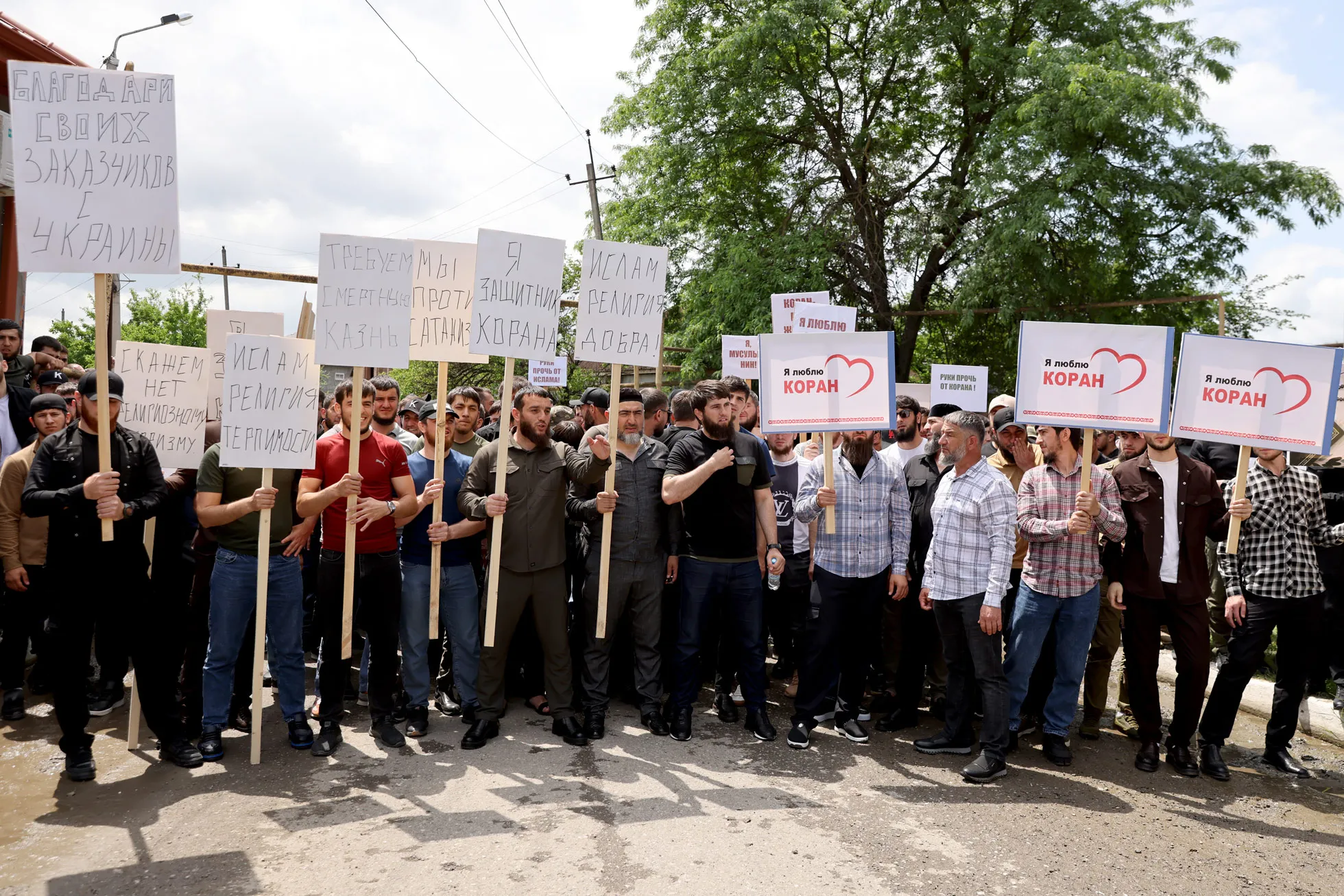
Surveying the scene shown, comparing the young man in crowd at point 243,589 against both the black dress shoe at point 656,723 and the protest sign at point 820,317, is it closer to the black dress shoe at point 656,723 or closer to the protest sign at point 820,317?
the black dress shoe at point 656,723

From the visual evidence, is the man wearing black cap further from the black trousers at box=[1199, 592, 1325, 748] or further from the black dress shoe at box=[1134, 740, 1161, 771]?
the black trousers at box=[1199, 592, 1325, 748]

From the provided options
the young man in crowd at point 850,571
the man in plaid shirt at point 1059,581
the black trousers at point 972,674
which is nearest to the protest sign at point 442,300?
the young man in crowd at point 850,571

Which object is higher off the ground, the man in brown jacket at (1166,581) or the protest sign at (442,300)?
the protest sign at (442,300)

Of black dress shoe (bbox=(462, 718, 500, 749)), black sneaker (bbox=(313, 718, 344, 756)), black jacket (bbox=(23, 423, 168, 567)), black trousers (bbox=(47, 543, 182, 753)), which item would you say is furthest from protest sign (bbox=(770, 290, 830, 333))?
black trousers (bbox=(47, 543, 182, 753))

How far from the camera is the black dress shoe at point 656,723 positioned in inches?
239

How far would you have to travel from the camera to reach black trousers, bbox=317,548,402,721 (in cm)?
563

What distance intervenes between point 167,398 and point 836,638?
14.6 ft

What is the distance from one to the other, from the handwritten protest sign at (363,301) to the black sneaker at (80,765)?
8.28 feet

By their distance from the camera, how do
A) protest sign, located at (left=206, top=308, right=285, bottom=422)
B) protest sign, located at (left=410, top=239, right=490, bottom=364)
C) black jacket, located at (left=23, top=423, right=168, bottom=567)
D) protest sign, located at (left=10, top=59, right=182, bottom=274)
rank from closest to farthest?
protest sign, located at (left=10, top=59, right=182, bottom=274), black jacket, located at (left=23, top=423, right=168, bottom=567), protest sign, located at (left=410, top=239, right=490, bottom=364), protest sign, located at (left=206, top=308, right=285, bottom=422)

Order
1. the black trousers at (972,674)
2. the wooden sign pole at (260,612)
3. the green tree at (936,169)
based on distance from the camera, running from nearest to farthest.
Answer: the wooden sign pole at (260,612) < the black trousers at (972,674) < the green tree at (936,169)

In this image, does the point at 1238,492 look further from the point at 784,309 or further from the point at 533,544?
the point at 784,309

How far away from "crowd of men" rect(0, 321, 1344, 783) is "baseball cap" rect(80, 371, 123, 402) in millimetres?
38

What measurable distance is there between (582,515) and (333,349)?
1833 millimetres

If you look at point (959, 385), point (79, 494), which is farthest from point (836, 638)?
point (959, 385)
